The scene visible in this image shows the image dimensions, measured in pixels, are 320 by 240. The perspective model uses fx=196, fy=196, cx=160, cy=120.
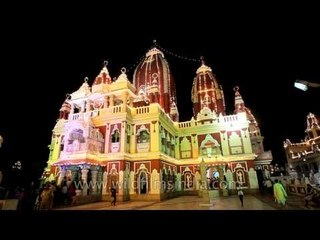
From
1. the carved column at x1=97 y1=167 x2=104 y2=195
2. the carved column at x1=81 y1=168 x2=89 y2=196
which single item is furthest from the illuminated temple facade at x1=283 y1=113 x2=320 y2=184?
the carved column at x1=81 y1=168 x2=89 y2=196

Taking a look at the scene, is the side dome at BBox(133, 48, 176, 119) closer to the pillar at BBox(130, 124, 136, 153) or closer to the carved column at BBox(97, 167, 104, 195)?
the pillar at BBox(130, 124, 136, 153)

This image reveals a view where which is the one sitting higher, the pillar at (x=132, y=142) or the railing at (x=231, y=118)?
the railing at (x=231, y=118)

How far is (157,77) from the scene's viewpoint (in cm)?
2980

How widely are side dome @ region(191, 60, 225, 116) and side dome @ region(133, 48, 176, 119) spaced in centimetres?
413

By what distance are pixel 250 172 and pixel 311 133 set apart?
32838 mm

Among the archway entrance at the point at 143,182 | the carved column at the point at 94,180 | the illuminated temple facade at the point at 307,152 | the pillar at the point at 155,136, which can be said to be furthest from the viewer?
the illuminated temple facade at the point at 307,152

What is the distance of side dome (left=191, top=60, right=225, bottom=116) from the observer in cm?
3055

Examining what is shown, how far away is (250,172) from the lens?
810 inches

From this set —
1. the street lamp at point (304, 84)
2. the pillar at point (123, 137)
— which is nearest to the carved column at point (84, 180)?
the pillar at point (123, 137)

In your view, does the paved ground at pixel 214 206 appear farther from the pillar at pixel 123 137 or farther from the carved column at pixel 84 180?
the pillar at pixel 123 137

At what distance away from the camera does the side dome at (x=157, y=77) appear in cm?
2945

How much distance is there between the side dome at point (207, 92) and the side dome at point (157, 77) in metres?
4.13
